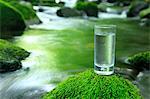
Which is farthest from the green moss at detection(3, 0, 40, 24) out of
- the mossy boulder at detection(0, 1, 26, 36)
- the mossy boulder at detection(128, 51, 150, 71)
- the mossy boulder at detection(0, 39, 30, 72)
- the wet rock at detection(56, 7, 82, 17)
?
the mossy boulder at detection(128, 51, 150, 71)

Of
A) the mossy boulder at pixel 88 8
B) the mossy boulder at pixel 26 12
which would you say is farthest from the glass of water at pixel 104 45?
the mossy boulder at pixel 88 8

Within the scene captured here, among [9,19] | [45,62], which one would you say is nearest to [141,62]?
[45,62]

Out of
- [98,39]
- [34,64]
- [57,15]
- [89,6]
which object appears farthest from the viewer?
[89,6]

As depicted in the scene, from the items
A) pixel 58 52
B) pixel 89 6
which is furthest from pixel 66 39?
pixel 89 6

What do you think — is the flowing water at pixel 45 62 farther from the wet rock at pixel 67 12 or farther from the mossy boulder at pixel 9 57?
the wet rock at pixel 67 12

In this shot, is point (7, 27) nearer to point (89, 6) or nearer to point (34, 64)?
point (34, 64)
